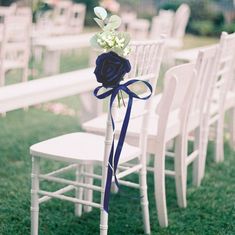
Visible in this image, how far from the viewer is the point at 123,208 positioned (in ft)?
12.1

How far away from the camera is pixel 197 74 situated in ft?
11.7

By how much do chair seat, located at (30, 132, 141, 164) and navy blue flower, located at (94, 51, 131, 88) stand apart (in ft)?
1.37

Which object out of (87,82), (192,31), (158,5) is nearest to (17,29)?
(87,82)

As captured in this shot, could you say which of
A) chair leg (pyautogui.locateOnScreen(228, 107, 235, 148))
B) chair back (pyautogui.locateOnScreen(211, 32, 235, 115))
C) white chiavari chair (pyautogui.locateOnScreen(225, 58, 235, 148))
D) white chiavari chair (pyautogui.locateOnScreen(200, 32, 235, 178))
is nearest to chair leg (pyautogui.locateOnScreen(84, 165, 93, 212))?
white chiavari chair (pyautogui.locateOnScreen(200, 32, 235, 178))

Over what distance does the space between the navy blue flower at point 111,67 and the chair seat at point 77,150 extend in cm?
42

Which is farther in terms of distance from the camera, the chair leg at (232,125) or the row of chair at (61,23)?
the row of chair at (61,23)

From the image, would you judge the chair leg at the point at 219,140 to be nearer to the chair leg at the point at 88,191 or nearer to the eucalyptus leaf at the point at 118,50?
the chair leg at the point at 88,191

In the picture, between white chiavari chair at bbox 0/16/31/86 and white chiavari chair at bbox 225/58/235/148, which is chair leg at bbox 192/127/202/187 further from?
white chiavari chair at bbox 0/16/31/86

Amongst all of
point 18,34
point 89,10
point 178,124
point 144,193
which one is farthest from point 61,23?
point 144,193

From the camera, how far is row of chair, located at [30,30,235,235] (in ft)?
9.48

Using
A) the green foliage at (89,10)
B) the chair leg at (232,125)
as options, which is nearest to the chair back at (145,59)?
the chair leg at (232,125)

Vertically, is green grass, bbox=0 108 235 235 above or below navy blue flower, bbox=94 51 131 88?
Answer: below

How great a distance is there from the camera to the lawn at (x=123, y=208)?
3.34m

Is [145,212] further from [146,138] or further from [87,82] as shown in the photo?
[87,82]
